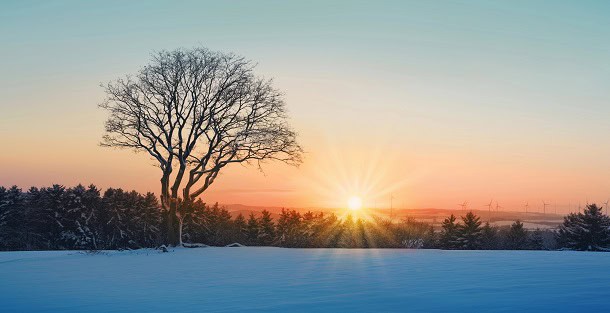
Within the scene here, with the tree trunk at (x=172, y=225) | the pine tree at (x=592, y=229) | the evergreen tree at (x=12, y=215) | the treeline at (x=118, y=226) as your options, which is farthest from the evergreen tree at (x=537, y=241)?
the evergreen tree at (x=12, y=215)

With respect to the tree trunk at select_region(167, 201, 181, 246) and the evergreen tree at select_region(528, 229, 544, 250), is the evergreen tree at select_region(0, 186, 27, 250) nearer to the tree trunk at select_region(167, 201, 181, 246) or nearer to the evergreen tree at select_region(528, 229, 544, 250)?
the tree trunk at select_region(167, 201, 181, 246)

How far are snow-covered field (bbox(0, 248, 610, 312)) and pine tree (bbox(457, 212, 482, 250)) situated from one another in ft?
197

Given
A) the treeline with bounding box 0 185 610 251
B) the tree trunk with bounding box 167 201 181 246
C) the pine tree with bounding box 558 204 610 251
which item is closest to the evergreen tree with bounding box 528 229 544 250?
the treeline with bounding box 0 185 610 251

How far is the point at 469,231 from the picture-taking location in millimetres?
73500

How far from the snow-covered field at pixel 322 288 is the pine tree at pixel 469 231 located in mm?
59928

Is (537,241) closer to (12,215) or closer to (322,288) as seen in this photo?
A: (322,288)

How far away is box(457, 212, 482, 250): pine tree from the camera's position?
236ft

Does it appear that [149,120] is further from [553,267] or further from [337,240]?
[553,267]

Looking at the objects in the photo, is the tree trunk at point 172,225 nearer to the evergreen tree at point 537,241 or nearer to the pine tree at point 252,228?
the evergreen tree at point 537,241

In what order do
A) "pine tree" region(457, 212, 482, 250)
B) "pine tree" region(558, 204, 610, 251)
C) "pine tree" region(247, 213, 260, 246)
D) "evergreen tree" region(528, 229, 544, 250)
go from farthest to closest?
"pine tree" region(247, 213, 260, 246) < "pine tree" region(457, 212, 482, 250) < "evergreen tree" region(528, 229, 544, 250) < "pine tree" region(558, 204, 610, 251)

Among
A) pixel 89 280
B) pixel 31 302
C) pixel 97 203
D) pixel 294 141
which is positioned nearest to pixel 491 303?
pixel 31 302

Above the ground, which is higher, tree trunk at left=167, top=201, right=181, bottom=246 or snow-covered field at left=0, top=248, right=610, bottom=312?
tree trunk at left=167, top=201, right=181, bottom=246

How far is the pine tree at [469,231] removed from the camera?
7200cm

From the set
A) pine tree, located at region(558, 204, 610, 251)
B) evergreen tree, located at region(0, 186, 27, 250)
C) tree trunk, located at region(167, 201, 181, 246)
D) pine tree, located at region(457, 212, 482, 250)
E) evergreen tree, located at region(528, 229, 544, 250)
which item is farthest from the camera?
pine tree, located at region(457, 212, 482, 250)
